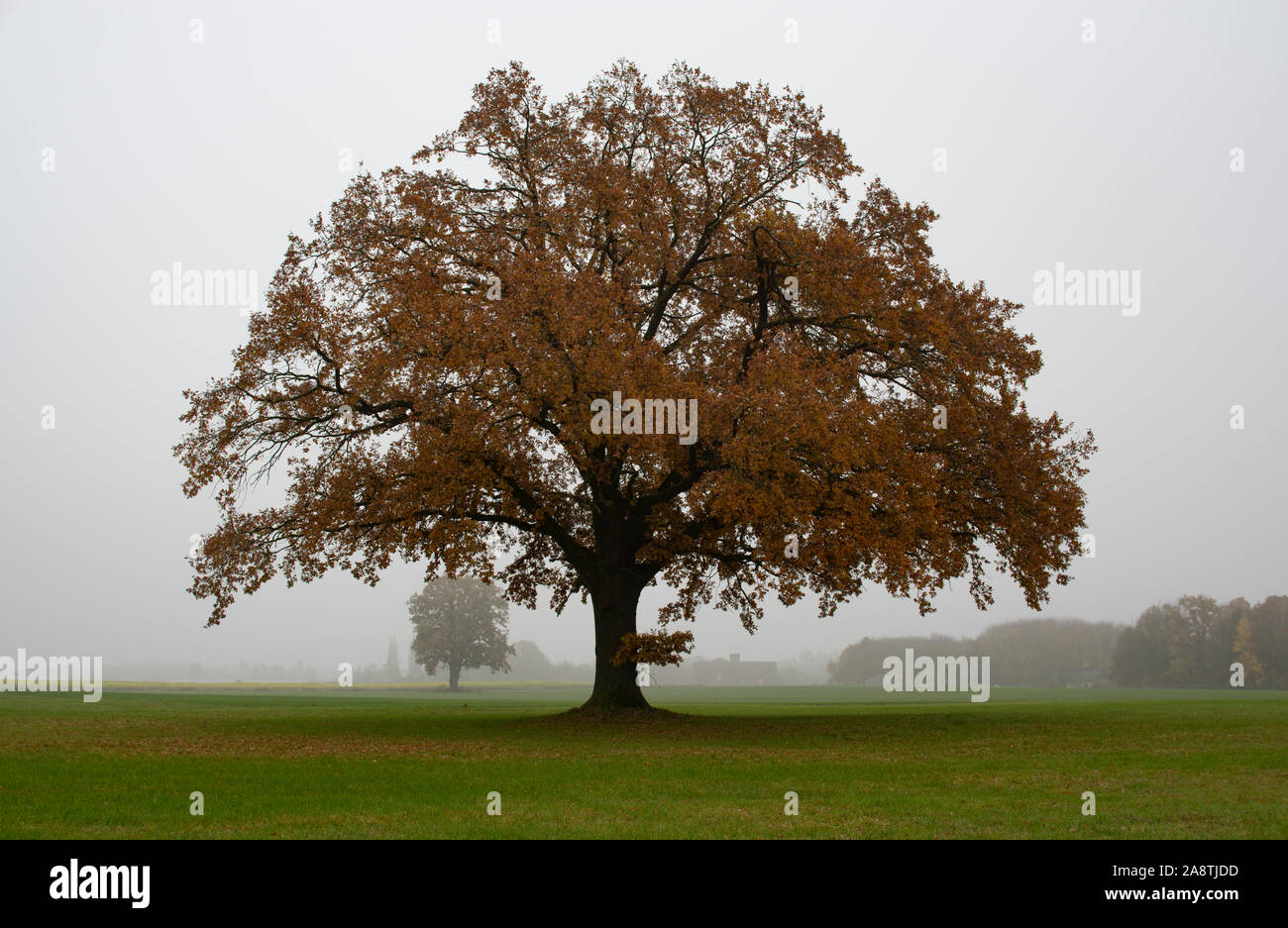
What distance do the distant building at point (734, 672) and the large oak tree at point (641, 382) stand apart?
116111 mm

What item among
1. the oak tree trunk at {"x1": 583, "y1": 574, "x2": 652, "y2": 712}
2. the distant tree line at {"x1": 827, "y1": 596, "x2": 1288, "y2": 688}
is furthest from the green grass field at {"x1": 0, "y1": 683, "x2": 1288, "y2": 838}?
the distant tree line at {"x1": 827, "y1": 596, "x2": 1288, "y2": 688}

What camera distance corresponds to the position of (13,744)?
18.8 meters

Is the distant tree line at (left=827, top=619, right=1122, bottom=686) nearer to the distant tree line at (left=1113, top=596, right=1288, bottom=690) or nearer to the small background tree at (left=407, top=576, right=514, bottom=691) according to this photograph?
the distant tree line at (left=1113, top=596, right=1288, bottom=690)

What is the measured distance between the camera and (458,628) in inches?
2862

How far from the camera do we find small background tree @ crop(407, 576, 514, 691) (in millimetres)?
72625

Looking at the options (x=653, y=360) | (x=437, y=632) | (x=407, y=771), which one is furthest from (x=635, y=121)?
(x=437, y=632)

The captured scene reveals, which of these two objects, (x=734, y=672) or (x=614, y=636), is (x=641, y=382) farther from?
(x=734, y=672)

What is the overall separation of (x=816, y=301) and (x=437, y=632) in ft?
174

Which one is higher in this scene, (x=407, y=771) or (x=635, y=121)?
(x=635, y=121)

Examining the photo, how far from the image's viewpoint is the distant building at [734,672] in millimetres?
143625

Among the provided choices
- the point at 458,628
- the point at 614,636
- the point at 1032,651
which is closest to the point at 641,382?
the point at 614,636

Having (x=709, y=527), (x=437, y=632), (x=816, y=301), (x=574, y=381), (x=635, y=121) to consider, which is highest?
(x=635, y=121)
